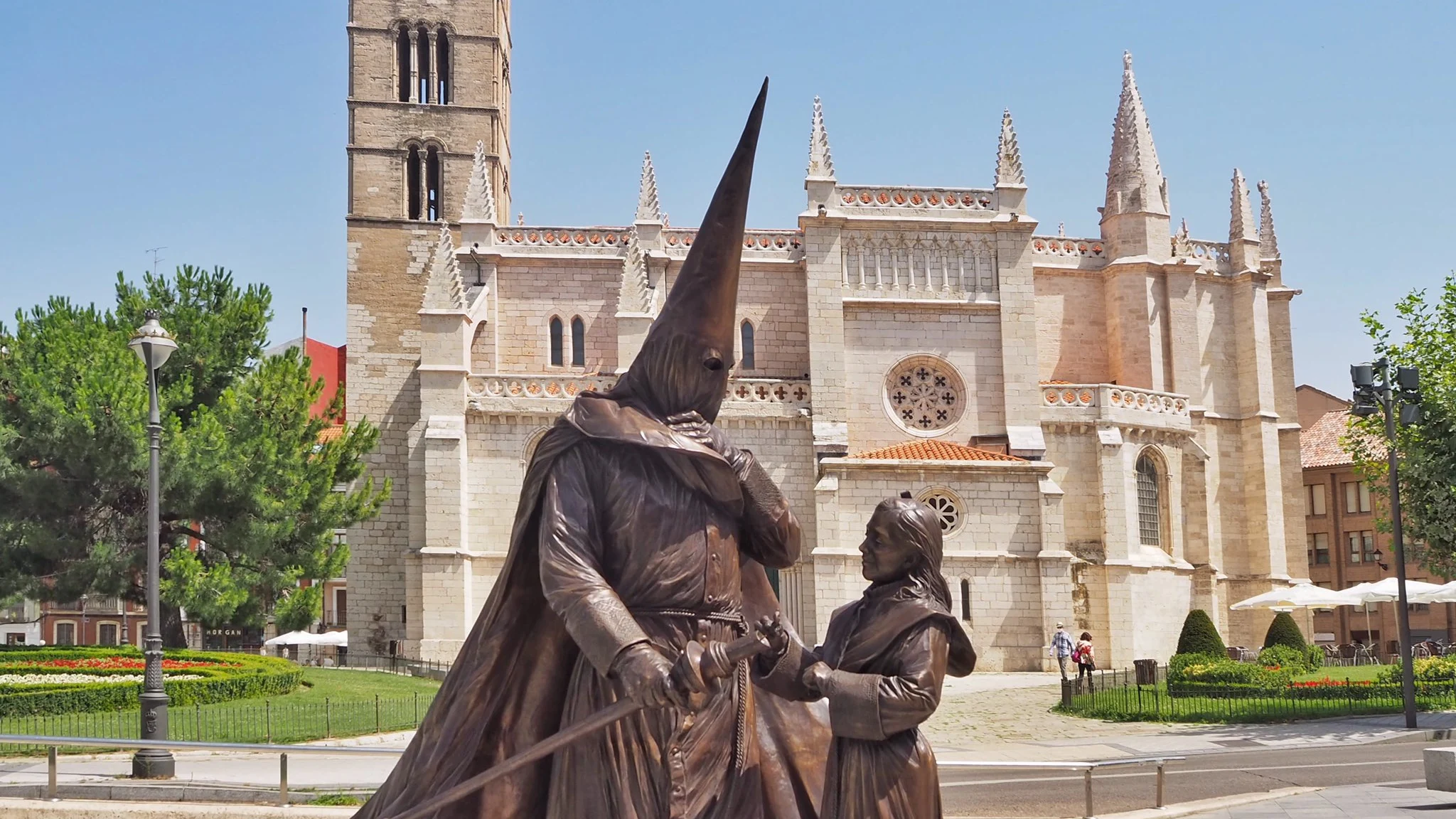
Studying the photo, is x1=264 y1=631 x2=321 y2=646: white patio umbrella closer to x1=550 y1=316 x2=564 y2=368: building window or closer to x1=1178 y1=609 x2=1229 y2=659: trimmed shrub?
x1=550 y1=316 x2=564 y2=368: building window

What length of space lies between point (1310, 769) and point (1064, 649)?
12.8 meters

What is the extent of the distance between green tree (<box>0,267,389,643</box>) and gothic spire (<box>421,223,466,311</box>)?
5612mm

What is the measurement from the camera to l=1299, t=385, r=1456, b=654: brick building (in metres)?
53.2

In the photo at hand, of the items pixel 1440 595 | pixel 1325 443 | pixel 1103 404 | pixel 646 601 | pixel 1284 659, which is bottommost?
pixel 1284 659

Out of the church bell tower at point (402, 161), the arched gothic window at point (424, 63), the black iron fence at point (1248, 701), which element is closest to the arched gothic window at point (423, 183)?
the church bell tower at point (402, 161)

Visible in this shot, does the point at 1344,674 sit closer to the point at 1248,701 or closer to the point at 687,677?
the point at 1248,701

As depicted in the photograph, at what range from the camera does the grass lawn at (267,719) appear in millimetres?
17641

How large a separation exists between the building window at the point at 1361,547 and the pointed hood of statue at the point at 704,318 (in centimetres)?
5670

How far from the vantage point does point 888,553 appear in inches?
174

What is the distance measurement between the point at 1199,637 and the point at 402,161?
95.2ft

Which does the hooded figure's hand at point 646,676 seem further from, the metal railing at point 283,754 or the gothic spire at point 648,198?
the gothic spire at point 648,198

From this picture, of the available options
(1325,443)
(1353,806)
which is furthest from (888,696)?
(1325,443)

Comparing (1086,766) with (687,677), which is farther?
(1086,766)

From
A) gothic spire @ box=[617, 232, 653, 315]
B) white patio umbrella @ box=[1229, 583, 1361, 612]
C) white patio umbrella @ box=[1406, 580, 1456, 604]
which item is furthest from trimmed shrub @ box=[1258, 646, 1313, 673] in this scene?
gothic spire @ box=[617, 232, 653, 315]
